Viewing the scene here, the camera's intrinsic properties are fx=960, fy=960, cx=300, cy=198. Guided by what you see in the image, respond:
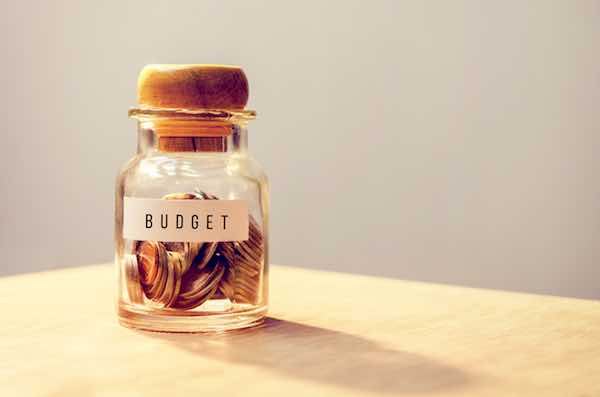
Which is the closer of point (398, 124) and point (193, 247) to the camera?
point (193, 247)

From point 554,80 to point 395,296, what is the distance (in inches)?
29.2

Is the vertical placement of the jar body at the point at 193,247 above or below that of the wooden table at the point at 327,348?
above

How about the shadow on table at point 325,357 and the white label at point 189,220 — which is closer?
the shadow on table at point 325,357

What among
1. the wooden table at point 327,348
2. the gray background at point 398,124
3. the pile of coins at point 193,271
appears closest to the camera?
the wooden table at point 327,348

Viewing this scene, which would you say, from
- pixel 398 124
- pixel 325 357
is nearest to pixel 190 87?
pixel 325 357

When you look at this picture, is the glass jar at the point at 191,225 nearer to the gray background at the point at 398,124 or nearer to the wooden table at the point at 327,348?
the wooden table at the point at 327,348

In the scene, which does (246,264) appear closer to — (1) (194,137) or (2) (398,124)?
(1) (194,137)

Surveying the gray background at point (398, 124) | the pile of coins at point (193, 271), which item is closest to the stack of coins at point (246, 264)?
the pile of coins at point (193, 271)

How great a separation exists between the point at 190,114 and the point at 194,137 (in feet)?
0.07

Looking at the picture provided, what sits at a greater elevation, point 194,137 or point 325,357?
point 194,137

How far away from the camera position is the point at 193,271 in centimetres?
69

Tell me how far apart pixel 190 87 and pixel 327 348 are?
0.21m

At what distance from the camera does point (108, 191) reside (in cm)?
218

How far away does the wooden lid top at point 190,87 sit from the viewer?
2.28 feet
